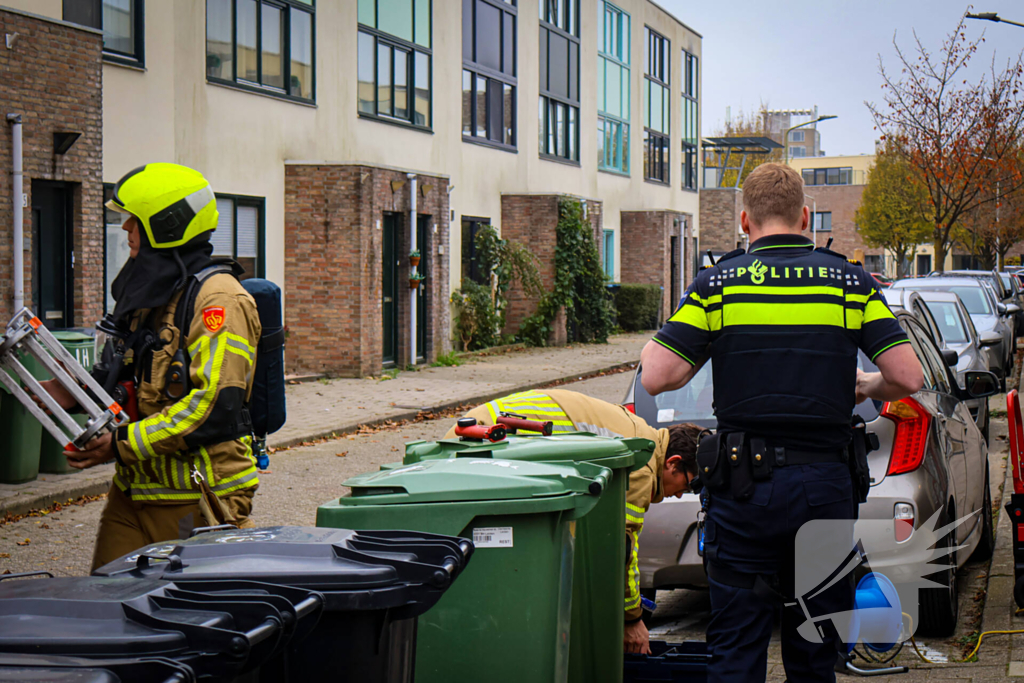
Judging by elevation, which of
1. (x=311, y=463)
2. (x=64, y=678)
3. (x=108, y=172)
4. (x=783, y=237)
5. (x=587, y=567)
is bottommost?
(x=311, y=463)

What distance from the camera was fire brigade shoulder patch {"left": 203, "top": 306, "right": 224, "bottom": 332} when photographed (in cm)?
356

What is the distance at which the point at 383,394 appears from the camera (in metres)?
16.2

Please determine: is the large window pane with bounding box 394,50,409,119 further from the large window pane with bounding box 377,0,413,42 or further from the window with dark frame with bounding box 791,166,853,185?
the window with dark frame with bounding box 791,166,853,185

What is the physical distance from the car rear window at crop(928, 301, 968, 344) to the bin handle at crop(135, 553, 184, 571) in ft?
41.3

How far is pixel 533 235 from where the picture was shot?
86.1 ft

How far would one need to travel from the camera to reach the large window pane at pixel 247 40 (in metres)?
16.8

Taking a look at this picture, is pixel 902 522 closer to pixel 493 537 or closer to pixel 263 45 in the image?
pixel 493 537

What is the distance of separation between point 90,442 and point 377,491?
0.99m

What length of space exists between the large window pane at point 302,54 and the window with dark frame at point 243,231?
2.17 m

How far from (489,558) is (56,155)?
1075cm

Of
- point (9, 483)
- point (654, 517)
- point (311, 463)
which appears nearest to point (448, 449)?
point (654, 517)

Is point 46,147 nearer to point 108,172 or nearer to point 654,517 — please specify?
point 108,172

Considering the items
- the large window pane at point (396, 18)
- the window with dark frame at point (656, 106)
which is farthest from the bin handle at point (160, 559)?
the window with dark frame at point (656, 106)

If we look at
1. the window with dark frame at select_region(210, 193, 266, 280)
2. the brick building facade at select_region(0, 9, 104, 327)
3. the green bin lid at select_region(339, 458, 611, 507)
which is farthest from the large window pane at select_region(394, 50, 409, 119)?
the green bin lid at select_region(339, 458, 611, 507)
